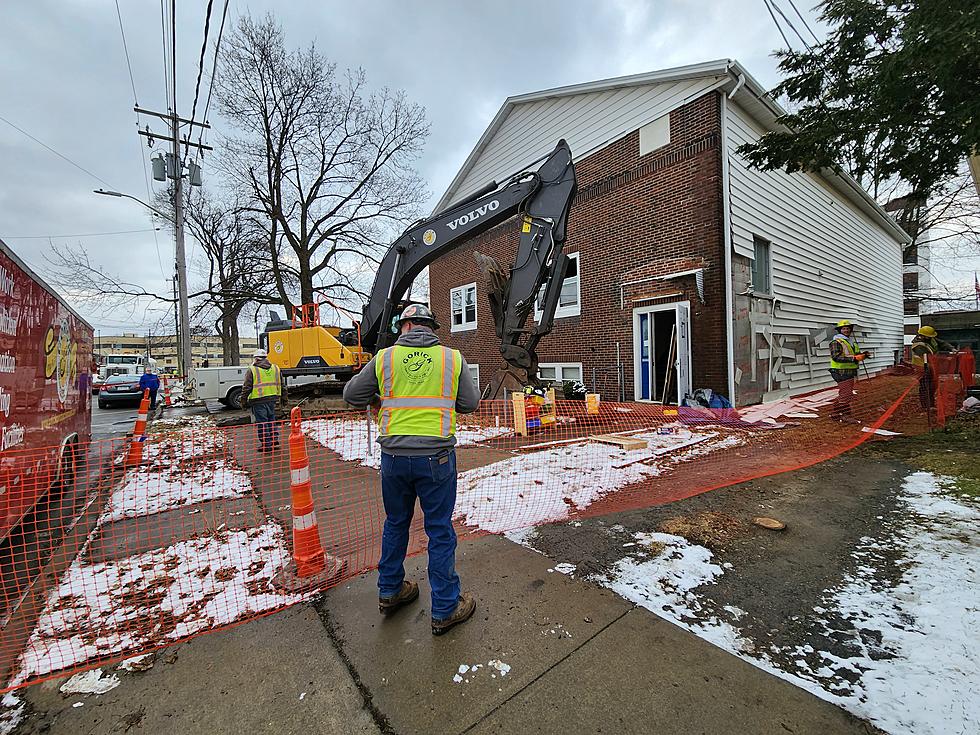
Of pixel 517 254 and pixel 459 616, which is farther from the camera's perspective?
pixel 517 254

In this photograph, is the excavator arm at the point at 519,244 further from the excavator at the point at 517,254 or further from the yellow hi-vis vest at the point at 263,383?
the yellow hi-vis vest at the point at 263,383

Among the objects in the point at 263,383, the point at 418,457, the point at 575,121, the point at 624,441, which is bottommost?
the point at 624,441

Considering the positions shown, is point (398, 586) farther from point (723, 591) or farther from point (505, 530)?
point (723, 591)

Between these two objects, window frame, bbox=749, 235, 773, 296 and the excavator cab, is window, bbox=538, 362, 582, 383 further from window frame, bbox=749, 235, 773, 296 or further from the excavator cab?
the excavator cab

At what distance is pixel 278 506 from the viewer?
177 inches

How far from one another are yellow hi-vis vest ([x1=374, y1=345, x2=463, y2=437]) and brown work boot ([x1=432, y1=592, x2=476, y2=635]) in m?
1.00

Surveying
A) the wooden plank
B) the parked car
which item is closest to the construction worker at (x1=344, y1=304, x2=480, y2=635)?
the wooden plank

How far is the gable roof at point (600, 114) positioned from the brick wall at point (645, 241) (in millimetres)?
383

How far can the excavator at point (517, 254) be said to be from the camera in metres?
6.59

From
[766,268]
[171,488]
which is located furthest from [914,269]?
[171,488]

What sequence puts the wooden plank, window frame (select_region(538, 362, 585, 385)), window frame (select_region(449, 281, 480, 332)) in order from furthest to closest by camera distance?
1. window frame (select_region(449, 281, 480, 332))
2. window frame (select_region(538, 362, 585, 385))
3. the wooden plank

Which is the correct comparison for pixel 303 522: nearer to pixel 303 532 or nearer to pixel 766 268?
pixel 303 532

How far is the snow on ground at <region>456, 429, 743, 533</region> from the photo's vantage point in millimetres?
4133

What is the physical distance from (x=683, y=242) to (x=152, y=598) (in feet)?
33.5
